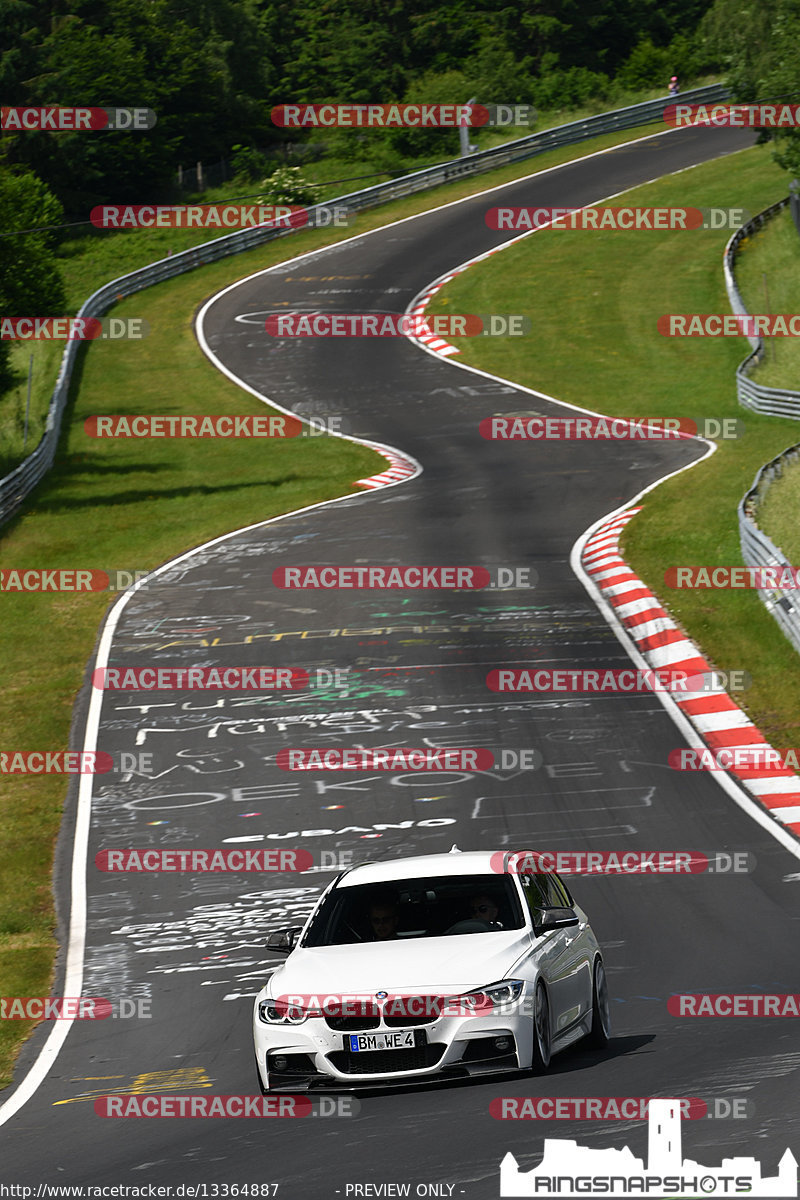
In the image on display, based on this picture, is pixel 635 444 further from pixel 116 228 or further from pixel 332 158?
pixel 332 158

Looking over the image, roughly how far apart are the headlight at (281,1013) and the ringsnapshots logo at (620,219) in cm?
5646

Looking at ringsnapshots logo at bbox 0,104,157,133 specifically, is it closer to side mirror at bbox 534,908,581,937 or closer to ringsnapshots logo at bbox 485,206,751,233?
ringsnapshots logo at bbox 485,206,751,233

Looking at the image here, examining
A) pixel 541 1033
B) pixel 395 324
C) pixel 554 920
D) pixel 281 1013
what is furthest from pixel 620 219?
pixel 281 1013

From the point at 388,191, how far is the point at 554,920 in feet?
213

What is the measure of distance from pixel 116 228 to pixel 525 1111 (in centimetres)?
7091

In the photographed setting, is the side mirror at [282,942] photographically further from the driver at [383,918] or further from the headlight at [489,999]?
the headlight at [489,999]

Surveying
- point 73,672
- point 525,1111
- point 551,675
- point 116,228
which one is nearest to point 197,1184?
point 525,1111

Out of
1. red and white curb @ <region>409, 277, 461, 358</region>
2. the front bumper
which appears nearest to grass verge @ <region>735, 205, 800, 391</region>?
red and white curb @ <region>409, 277, 461, 358</region>

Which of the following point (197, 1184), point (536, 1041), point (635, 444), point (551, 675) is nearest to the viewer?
point (197, 1184)

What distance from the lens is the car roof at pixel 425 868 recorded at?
10719 millimetres

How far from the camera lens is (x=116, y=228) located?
75375 mm

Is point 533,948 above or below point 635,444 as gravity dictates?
above

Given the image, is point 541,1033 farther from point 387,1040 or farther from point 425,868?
point 425,868

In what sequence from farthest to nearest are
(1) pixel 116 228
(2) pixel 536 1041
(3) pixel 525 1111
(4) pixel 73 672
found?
(1) pixel 116 228 → (4) pixel 73 672 → (2) pixel 536 1041 → (3) pixel 525 1111
